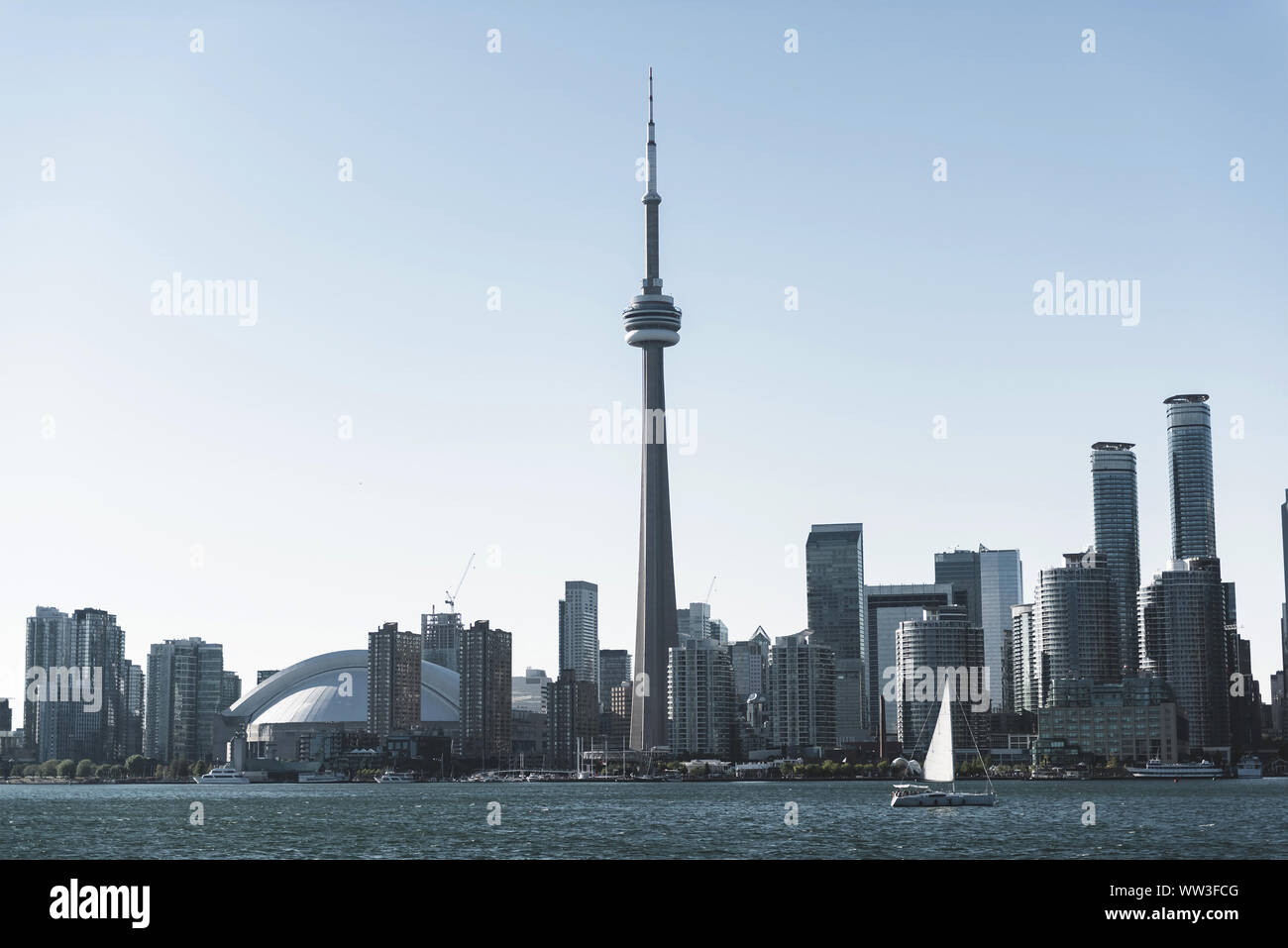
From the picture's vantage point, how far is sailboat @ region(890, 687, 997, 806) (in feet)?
486

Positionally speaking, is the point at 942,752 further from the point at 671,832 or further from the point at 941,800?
the point at 671,832

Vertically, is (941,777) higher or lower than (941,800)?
higher

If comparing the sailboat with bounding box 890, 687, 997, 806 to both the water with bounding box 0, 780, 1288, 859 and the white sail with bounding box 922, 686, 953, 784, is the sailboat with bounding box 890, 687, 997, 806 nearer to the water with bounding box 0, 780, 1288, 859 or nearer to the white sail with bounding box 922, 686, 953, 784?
the white sail with bounding box 922, 686, 953, 784

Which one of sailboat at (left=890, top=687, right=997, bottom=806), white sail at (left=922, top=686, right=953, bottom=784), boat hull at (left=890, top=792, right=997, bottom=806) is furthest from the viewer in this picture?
boat hull at (left=890, top=792, right=997, bottom=806)

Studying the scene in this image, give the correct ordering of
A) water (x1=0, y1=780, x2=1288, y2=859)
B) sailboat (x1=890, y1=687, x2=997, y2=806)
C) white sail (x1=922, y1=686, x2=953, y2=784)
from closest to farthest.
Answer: water (x1=0, y1=780, x2=1288, y2=859) < white sail (x1=922, y1=686, x2=953, y2=784) < sailboat (x1=890, y1=687, x2=997, y2=806)

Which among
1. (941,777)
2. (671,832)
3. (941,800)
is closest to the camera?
(671,832)

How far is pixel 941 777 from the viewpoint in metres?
150

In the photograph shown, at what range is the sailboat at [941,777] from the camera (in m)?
148

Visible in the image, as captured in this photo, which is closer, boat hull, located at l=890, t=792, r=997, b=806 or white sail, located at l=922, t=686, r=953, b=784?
white sail, located at l=922, t=686, r=953, b=784

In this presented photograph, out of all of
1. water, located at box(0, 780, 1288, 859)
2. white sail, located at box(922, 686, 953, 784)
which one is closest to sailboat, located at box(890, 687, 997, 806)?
white sail, located at box(922, 686, 953, 784)

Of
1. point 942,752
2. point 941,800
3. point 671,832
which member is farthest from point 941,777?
point 671,832

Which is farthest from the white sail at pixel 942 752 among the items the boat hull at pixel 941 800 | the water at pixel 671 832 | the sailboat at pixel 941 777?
the water at pixel 671 832

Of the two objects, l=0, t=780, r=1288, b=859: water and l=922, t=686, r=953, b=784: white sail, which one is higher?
l=922, t=686, r=953, b=784: white sail

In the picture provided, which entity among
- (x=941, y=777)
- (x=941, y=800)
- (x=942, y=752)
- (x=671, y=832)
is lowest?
(x=941, y=800)
